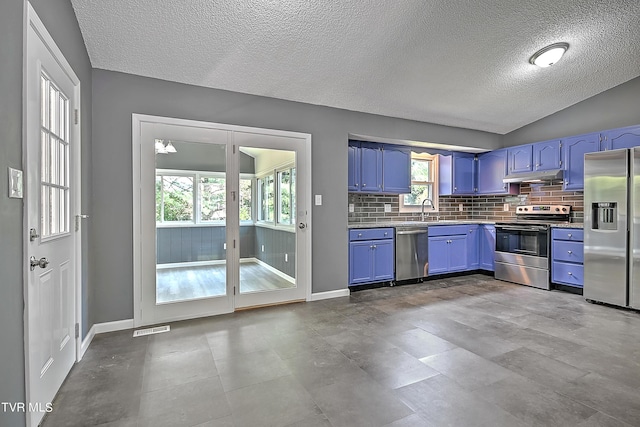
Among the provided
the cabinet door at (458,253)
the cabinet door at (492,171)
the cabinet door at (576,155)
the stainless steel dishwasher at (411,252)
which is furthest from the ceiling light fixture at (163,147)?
the cabinet door at (576,155)

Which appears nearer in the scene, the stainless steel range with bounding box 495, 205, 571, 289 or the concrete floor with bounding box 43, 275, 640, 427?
the concrete floor with bounding box 43, 275, 640, 427

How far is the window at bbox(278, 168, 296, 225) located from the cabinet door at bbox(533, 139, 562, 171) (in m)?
3.76

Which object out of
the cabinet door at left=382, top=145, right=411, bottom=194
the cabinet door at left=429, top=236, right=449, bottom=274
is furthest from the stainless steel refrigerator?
the cabinet door at left=382, top=145, right=411, bottom=194

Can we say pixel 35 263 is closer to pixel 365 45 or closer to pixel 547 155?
pixel 365 45

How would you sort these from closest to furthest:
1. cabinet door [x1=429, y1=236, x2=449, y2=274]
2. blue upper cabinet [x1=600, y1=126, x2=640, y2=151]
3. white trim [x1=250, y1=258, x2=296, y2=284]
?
white trim [x1=250, y1=258, x2=296, y2=284], blue upper cabinet [x1=600, y1=126, x2=640, y2=151], cabinet door [x1=429, y1=236, x2=449, y2=274]

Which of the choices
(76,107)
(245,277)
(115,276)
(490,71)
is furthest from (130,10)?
(490,71)

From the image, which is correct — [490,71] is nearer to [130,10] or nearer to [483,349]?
[483,349]

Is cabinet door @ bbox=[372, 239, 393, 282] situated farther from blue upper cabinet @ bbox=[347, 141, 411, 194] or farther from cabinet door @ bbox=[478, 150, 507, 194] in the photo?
cabinet door @ bbox=[478, 150, 507, 194]

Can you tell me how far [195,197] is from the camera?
3363 millimetres

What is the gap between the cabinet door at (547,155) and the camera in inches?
187

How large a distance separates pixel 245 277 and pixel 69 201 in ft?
5.94

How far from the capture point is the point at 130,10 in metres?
2.49

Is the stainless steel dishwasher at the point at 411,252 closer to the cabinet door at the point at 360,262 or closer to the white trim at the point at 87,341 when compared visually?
the cabinet door at the point at 360,262

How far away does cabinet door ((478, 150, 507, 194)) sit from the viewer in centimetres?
547
